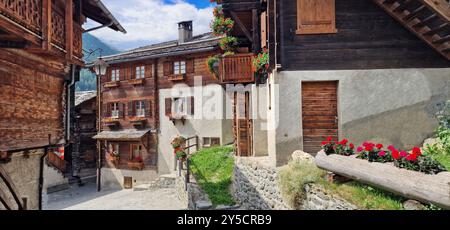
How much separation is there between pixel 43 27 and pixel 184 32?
16.3 metres

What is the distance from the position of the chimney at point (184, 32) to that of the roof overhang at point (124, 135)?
8128 millimetres

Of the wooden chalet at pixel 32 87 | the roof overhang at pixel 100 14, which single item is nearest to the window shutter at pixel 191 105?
the roof overhang at pixel 100 14

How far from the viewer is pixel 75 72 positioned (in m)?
8.92

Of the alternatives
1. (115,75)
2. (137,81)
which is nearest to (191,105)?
(137,81)

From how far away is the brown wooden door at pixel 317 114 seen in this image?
325 inches

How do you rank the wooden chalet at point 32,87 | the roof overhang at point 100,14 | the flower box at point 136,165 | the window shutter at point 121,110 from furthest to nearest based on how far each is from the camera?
1. the window shutter at point 121,110
2. the flower box at point 136,165
3. the roof overhang at point 100,14
4. the wooden chalet at point 32,87

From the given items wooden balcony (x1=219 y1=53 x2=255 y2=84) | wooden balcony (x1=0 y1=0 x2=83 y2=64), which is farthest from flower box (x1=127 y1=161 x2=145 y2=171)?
wooden balcony (x1=0 y1=0 x2=83 y2=64)

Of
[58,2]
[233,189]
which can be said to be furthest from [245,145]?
[58,2]

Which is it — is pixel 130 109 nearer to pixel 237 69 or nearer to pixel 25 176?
pixel 237 69

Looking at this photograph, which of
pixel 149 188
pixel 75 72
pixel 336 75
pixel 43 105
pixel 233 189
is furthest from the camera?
pixel 149 188

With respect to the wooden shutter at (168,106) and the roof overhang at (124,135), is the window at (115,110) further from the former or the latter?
the wooden shutter at (168,106)
